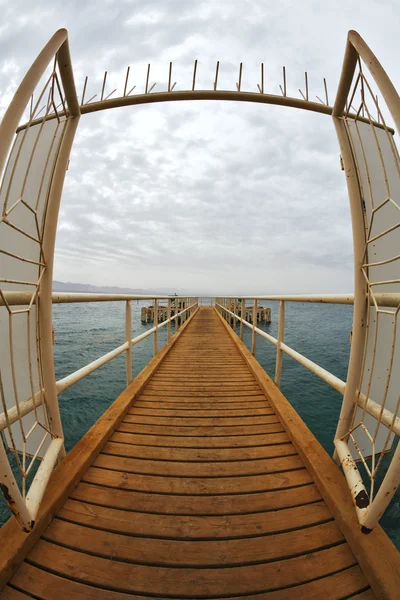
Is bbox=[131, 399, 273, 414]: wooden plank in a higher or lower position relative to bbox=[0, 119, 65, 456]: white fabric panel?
lower

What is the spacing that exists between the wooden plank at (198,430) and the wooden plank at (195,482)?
1.45ft

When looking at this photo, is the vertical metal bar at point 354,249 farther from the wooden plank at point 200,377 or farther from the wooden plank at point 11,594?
the wooden plank at point 200,377

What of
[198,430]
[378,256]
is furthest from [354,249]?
[198,430]

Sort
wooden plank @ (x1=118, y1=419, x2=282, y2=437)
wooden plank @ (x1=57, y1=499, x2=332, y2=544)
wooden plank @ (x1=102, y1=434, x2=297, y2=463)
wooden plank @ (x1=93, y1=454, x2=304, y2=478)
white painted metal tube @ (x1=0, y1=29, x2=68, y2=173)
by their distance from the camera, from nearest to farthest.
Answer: white painted metal tube @ (x1=0, y1=29, x2=68, y2=173) → wooden plank @ (x1=57, y1=499, x2=332, y2=544) → wooden plank @ (x1=93, y1=454, x2=304, y2=478) → wooden plank @ (x1=102, y1=434, x2=297, y2=463) → wooden plank @ (x1=118, y1=419, x2=282, y2=437)

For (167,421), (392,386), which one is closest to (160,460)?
(167,421)

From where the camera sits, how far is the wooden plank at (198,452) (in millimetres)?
1613

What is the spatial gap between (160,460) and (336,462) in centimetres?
107

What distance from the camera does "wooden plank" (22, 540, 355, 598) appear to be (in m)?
0.93

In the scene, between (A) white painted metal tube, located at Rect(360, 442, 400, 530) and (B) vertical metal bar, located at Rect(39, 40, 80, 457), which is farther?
(B) vertical metal bar, located at Rect(39, 40, 80, 457)

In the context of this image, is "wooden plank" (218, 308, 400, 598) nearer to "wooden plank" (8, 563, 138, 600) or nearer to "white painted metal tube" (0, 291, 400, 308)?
"wooden plank" (8, 563, 138, 600)

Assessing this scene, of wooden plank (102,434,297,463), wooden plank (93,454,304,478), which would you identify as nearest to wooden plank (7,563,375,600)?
wooden plank (93,454,304,478)

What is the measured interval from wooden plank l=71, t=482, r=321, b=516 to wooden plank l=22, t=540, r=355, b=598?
0.76 feet

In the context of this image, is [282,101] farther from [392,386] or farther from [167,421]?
[167,421]

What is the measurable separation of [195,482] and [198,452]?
274 mm
